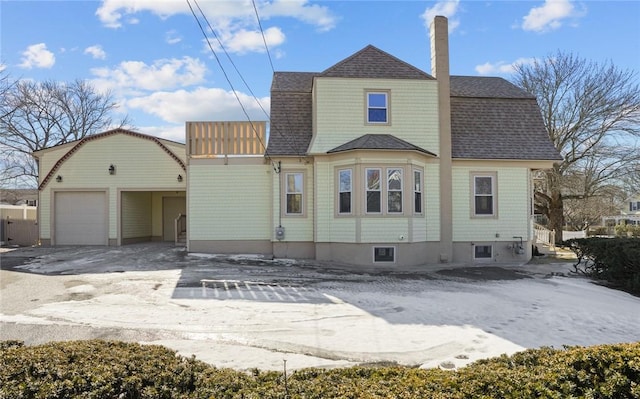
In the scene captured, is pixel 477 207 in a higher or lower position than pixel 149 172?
lower

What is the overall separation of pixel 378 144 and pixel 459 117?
14.3ft

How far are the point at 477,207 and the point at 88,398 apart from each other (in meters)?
14.6

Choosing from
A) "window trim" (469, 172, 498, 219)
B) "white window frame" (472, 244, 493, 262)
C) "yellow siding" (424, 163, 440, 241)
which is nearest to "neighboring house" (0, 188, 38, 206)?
"yellow siding" (424, 163, 440, 241)

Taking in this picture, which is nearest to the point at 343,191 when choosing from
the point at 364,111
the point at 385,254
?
the point at 385,254

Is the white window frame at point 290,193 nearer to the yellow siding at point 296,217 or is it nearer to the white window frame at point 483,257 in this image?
the yellow siding at point 296,217

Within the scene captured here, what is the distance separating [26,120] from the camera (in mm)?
32781

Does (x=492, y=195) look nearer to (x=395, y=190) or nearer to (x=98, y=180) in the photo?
(x=395, y=190)

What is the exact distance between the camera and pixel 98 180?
18.5 metres

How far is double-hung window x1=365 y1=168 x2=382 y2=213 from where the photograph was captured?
46.3ft

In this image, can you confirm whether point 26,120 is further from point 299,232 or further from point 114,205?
point 299,232

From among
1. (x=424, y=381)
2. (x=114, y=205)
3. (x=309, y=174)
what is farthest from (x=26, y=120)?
(x=424, y=381)

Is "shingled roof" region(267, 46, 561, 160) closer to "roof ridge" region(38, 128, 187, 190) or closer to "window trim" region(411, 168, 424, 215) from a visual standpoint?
"window trim" region(411, 168, 424, 215)

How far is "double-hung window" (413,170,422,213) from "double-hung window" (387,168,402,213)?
61 cm

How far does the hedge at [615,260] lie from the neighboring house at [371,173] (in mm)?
2742
